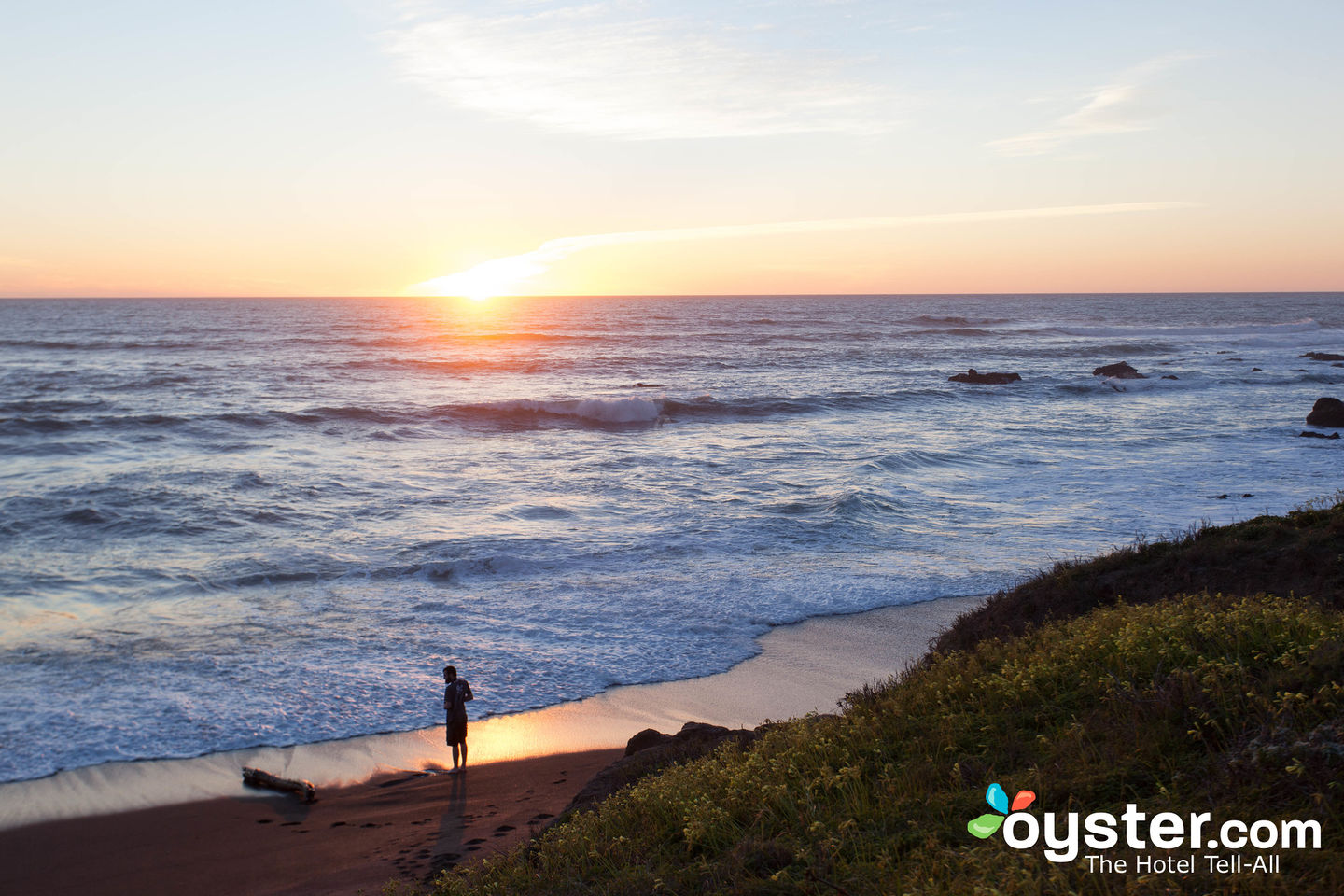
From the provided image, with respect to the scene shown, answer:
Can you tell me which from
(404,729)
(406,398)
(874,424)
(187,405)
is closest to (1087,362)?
(874,424)

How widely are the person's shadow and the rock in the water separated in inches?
1733

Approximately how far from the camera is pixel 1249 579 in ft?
26.2

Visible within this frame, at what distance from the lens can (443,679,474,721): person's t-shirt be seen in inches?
356

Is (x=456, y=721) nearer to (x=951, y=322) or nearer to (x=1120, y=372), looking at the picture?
(x=1120, y=372)

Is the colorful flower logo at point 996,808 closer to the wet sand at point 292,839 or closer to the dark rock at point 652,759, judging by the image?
the dark rock at point 652,759

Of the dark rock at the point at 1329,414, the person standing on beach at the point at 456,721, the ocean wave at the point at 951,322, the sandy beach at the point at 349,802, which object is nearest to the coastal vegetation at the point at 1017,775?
the sandy beach at the point at 349,802

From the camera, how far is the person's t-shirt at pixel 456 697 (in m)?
9.05

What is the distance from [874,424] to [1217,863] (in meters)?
31.2

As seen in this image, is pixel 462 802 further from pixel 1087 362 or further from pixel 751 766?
pixel 1087 362

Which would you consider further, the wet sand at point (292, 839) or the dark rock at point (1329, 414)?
the dark rock at point (1329, 414)

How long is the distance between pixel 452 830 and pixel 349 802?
1.46 m

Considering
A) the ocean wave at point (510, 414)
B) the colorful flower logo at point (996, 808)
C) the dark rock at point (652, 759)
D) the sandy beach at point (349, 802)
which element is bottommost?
the sandy beach at point (349, 802)

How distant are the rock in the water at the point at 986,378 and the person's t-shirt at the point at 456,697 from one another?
43.3 m

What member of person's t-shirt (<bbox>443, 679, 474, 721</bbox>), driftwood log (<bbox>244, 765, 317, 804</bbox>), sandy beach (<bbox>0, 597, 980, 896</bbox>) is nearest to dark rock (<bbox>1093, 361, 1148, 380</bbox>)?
sandy beach (<bbox>0, 597, 980, 896</bbox>)
